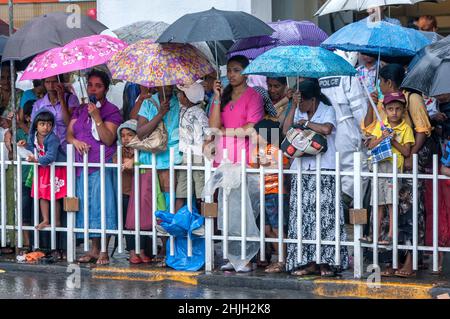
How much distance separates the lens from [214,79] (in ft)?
36.4

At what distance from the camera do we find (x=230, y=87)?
10.4 m

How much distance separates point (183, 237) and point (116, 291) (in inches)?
36.3

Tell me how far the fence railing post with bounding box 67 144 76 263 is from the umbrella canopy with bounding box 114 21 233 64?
1.39m

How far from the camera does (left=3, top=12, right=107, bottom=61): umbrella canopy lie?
1077 centimetres

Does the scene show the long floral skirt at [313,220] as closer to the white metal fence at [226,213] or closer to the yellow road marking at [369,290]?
the white metal fence at [226,213]

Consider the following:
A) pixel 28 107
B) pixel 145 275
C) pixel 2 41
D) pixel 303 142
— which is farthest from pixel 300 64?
pixel 2 41

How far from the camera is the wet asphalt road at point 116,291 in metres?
9.61

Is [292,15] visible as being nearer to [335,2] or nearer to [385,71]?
[335,2]

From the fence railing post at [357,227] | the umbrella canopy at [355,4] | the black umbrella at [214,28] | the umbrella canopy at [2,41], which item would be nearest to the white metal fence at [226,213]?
the fence railing post at [357,227]


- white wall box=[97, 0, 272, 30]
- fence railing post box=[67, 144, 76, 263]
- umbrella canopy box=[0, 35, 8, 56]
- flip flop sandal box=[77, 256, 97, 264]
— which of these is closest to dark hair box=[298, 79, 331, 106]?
fence railing post box=[67, 144, 76, 263]

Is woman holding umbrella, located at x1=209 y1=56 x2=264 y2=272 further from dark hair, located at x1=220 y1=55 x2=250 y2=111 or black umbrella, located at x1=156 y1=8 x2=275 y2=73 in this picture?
black umbrella, located at x1=156 y1=8 x2=275 y2=73

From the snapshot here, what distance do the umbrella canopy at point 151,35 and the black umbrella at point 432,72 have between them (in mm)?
2414
